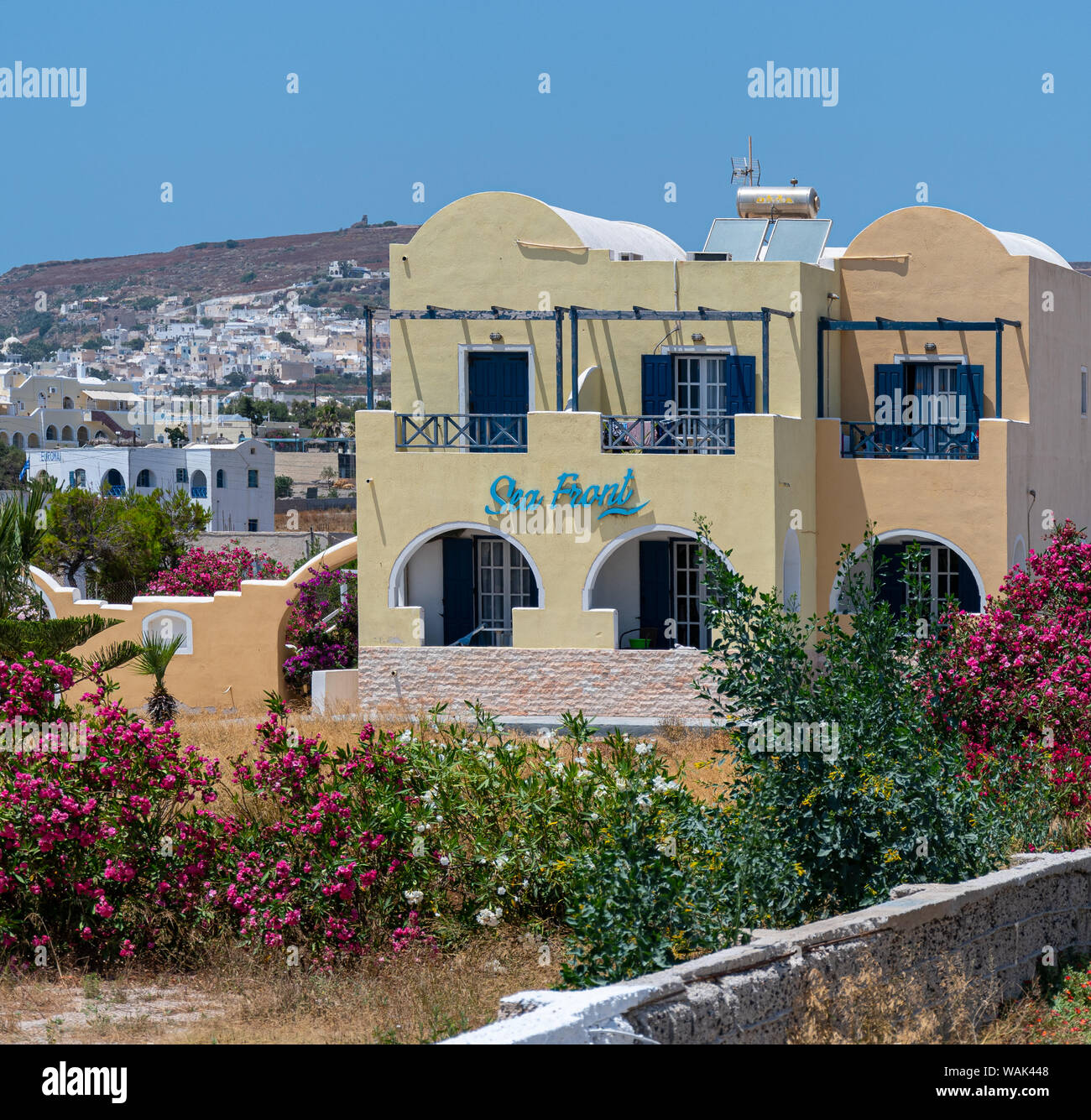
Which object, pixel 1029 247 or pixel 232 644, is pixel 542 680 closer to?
pixel 232 644

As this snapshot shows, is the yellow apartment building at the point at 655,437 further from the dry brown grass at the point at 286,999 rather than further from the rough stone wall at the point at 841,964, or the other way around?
the rough stone wall at the point at 841,964

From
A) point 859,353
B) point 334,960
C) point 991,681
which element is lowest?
point 334,960

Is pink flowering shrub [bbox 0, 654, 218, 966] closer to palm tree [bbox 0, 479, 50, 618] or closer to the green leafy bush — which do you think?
the green leafy bush

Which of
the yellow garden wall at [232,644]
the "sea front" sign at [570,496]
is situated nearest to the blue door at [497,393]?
the "sea front" sign at [570,496]

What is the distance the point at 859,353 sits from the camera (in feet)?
87.5

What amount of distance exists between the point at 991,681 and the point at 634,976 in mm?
8367

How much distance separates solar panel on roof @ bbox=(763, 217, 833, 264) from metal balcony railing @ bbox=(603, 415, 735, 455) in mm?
3601

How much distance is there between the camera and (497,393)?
26.1 metres

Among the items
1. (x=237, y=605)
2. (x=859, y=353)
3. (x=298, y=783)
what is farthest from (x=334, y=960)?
(x=859, y=353)

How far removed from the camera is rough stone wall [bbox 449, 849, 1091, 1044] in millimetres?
7250

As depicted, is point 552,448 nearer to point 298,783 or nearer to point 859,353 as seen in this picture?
point 859,353

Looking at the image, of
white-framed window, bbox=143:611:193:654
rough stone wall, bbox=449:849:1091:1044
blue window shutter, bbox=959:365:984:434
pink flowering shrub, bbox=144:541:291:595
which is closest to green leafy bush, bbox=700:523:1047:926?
rough stone wall, bbox=449:849:1091:1044

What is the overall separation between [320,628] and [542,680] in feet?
15.9

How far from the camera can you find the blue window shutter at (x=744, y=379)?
25375 millimetres
